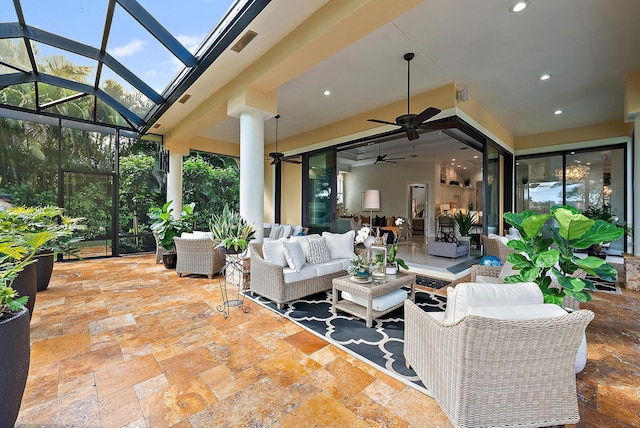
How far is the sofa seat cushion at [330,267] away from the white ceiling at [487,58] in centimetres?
294

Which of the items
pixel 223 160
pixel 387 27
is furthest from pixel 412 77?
pixel 223 160

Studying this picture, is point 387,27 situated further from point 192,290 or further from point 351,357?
point 192,290

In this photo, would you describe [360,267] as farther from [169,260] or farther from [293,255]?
[169,260]

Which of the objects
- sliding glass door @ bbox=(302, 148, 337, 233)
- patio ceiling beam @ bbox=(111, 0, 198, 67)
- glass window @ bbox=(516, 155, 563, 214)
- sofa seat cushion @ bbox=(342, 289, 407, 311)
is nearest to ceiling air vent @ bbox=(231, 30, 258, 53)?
patio ceiling beam @ bbox=(111, 0, 198, 67)

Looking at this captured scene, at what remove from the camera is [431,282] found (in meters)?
4.61

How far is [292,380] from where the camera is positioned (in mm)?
1974

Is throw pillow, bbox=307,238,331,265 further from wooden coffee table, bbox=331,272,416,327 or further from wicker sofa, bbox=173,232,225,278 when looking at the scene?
wicker sofa, bbox=173,232,225,278

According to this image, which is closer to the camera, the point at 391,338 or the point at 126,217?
the point at 391,338

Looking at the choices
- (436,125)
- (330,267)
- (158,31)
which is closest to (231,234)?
(330,267)

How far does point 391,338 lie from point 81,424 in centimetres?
227

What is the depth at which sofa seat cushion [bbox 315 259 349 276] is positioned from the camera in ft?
12.3

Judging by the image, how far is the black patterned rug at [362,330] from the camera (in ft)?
7.06

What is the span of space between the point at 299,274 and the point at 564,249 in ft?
8.48

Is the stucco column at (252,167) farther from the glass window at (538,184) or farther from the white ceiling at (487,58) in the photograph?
the glass window at (538,184)
